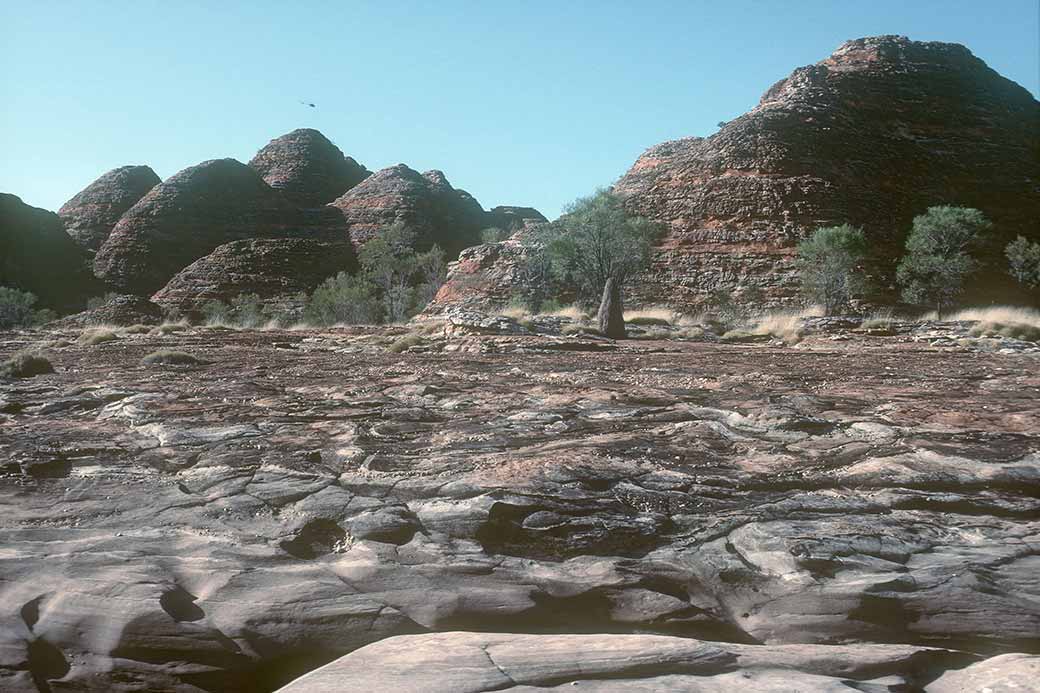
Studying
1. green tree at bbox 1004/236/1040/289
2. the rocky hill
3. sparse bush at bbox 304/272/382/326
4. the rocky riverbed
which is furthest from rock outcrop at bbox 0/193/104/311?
green tree at bbox 1004/236/1040/289

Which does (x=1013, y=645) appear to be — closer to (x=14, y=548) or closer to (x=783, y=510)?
(x=783, y=510)

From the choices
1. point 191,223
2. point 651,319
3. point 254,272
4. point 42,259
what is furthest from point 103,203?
point 651,319

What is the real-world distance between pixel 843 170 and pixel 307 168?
56.3 meters

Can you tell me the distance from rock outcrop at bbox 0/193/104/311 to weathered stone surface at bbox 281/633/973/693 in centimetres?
6482

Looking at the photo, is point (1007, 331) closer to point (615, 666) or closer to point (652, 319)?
point (652, 319)

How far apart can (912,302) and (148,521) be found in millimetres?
33686

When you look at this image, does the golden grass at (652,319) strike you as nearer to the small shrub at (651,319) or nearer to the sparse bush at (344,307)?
the small shrub at (651,319)

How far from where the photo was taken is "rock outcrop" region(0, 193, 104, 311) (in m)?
57.3

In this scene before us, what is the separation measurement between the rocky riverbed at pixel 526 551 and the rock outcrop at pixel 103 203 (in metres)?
73.5

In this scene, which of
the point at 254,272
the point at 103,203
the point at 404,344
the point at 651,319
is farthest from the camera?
the point at 103,203

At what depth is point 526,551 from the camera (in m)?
2.17

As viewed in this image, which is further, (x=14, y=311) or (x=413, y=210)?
(x=413, y=210)

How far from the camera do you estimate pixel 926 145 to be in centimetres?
4344

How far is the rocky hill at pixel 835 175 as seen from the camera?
113ft
